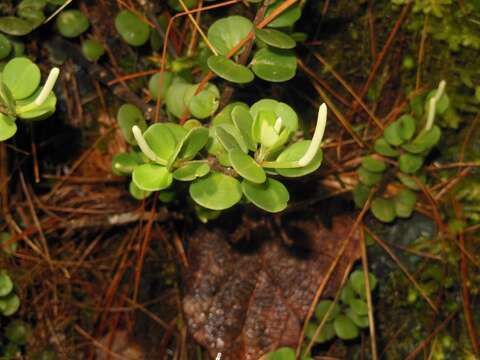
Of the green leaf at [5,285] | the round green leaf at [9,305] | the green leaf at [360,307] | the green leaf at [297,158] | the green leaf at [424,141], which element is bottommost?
the green leaf at [360,307]

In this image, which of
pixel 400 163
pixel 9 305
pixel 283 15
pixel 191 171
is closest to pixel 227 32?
pixel 283 15

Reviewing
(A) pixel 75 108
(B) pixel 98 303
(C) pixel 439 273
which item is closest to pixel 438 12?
(C) pixel 439 273

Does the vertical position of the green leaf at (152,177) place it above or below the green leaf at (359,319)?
above

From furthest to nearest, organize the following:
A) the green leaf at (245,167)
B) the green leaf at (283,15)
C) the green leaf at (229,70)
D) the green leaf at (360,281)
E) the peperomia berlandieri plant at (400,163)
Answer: the green leaf at (360,281)
the peperomia berlandieri plant at (400,163)
the green leaf at (283,15)
the green leaf at (229,70)
the green leaf at (245,167)

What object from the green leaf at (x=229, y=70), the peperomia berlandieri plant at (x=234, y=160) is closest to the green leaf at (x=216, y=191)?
the peperomia berlandieri plant at (x=234, y=160)

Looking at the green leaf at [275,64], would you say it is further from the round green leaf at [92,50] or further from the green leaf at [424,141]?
the round green leaf at [92,50]

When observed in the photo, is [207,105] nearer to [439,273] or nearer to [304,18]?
[304,18]

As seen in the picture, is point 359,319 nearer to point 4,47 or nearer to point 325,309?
point 325,309
